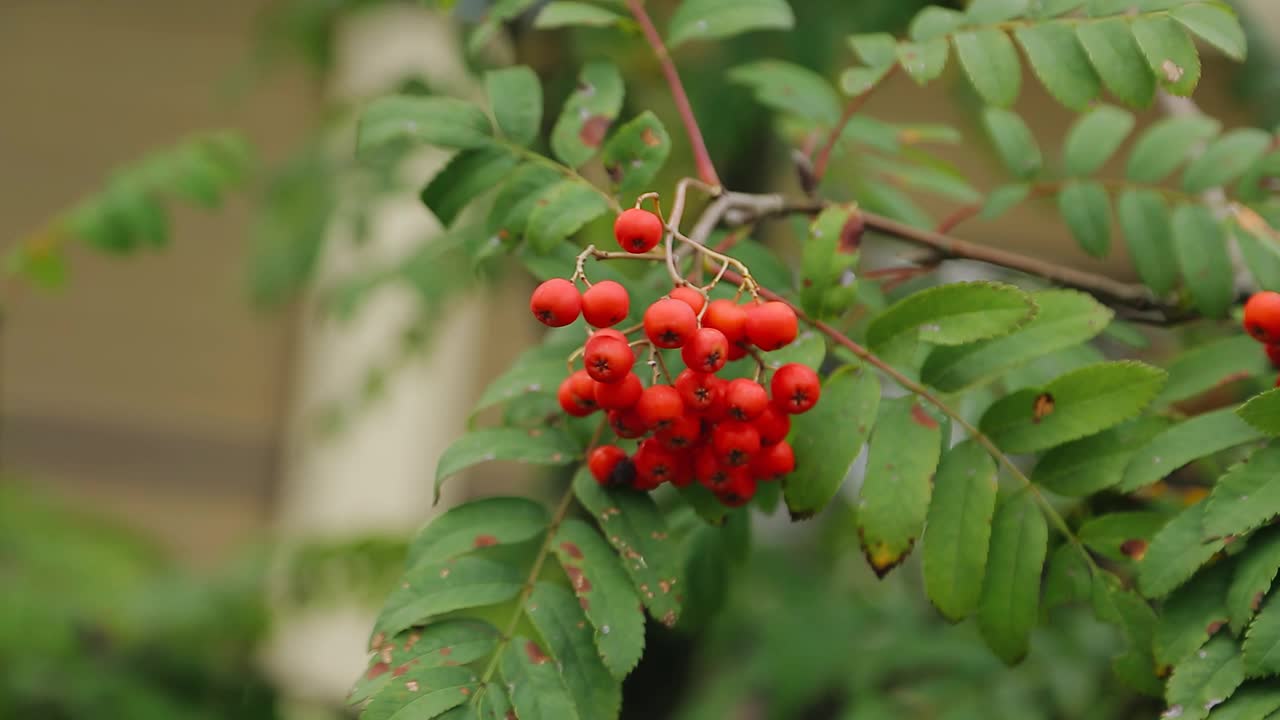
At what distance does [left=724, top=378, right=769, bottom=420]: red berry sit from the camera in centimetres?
66

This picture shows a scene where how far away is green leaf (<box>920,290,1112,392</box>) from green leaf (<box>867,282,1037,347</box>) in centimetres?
4

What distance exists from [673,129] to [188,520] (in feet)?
9.18

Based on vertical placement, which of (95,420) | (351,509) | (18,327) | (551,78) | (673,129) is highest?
(18,327)

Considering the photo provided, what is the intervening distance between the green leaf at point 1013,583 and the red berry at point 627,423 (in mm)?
266

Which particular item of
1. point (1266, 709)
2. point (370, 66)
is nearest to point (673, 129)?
point (1266, 709)

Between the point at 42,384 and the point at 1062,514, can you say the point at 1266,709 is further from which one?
the point at 42,384

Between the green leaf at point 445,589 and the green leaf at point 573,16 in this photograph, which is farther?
the green leaf at point 573,16

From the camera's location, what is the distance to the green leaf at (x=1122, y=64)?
779mm

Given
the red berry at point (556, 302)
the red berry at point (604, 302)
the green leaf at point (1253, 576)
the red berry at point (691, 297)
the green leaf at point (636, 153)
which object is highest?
the green leaf at point (636, 153)

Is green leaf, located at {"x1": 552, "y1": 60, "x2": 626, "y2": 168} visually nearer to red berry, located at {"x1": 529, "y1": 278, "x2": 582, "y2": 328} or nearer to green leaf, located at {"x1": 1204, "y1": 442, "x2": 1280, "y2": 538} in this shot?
red berry, located at {"x1": 529, "y1": 278, "x2": 582, "y2": 328}

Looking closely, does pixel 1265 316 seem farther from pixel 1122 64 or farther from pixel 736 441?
pixel 736 441

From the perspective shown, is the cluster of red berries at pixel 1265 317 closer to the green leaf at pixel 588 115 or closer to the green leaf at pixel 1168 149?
the green leaf at pixel 1168 149

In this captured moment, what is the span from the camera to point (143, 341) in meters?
3.89

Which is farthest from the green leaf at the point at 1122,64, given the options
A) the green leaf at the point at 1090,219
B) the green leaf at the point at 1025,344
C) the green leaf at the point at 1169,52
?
the green leaf at the point at 1090,219
